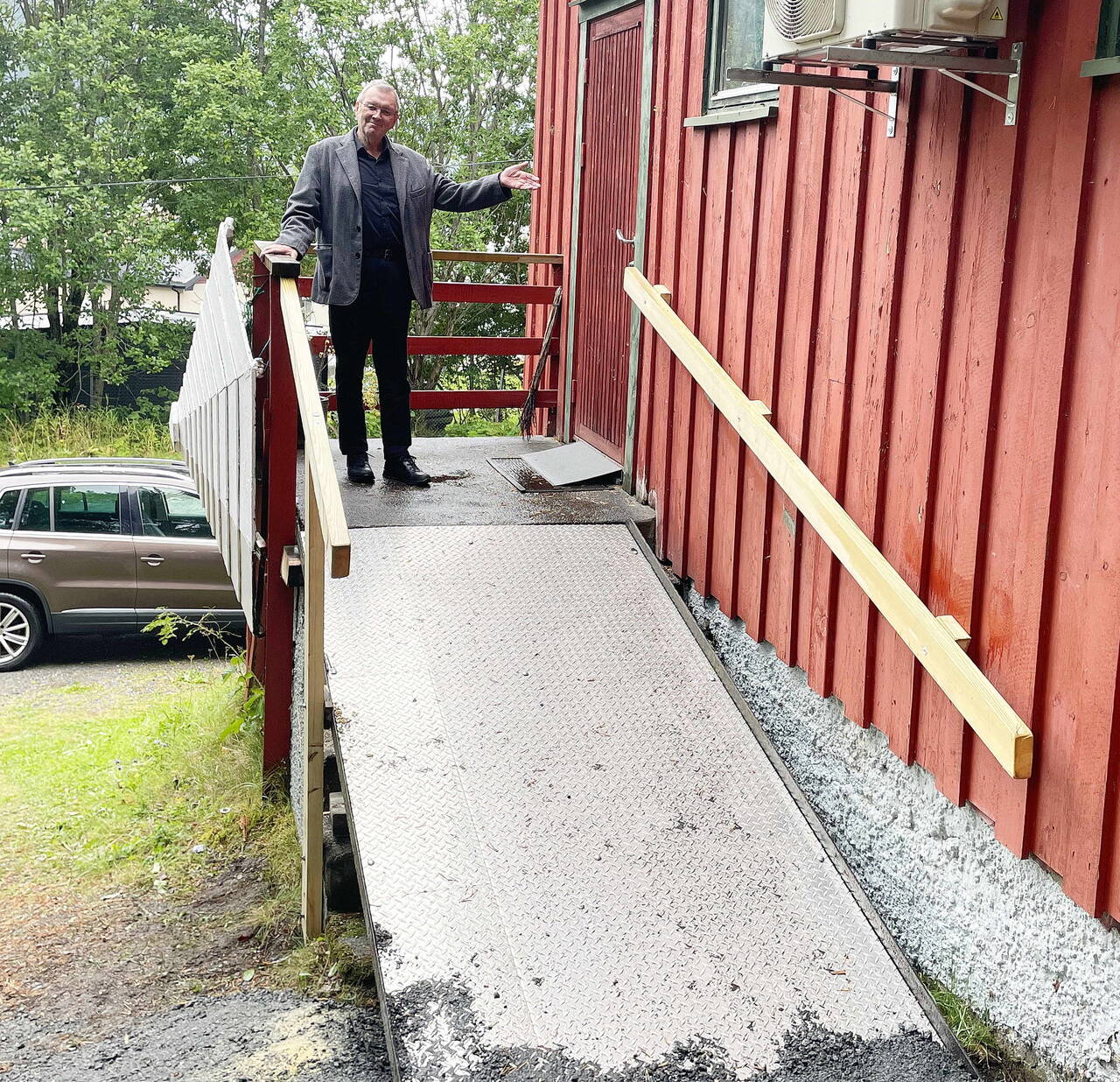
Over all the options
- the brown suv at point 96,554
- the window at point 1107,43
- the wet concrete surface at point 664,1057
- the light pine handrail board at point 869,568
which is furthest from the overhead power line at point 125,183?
the wet concrete surface at point 664,1057

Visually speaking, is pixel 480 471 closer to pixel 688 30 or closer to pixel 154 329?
pixel 688 30

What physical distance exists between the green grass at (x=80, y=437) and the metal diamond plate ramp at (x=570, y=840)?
50.0 ft

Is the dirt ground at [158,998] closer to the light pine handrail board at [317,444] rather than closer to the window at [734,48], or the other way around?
the light pine handrail board at [317,444]

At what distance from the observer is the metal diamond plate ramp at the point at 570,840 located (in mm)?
3178

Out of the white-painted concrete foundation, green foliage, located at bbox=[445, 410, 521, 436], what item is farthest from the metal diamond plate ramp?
green foliage, located at bbox=[445, 410, 521, 436]

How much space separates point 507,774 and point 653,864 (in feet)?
1.90

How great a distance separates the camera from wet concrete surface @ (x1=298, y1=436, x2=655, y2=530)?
5395mm

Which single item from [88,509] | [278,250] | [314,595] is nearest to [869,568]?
[314,595]

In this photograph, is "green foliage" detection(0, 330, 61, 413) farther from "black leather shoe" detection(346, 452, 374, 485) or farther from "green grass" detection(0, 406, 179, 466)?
"black leather shoe" detection(346, 452, 374, 485)

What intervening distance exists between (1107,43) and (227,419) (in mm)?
3511

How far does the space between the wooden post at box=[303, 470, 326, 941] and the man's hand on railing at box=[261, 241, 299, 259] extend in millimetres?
1270

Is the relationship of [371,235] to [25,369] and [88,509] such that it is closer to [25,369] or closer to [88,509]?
[88,509]

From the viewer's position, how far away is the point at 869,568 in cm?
363

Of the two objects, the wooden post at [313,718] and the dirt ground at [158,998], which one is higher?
the wooden post at [313,718]
